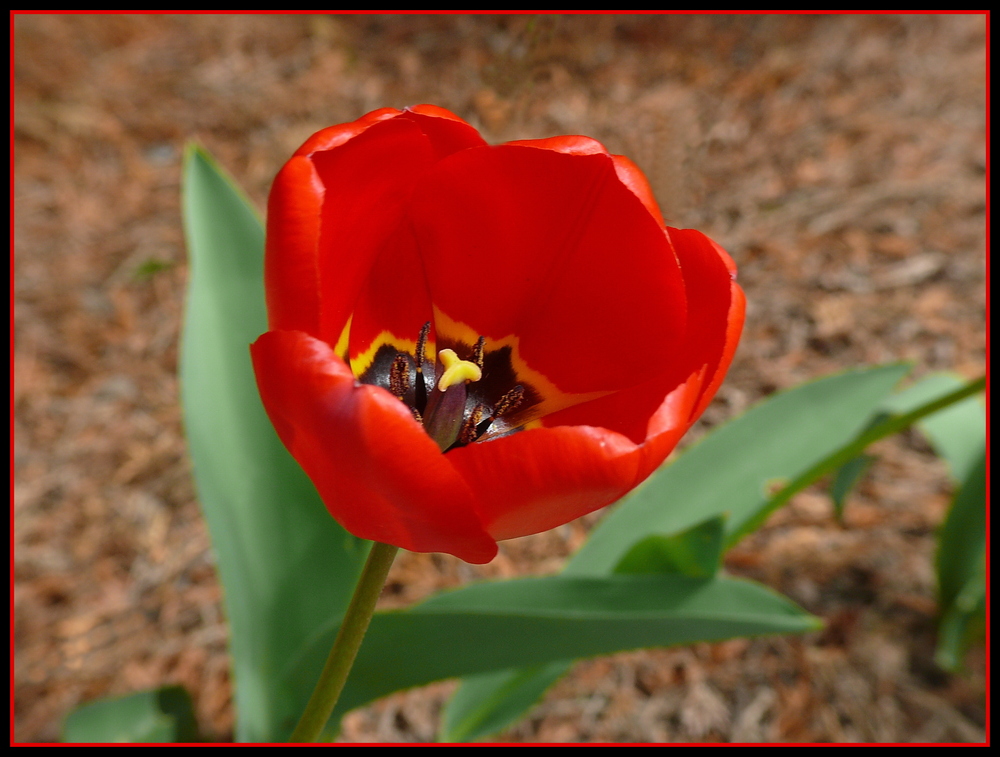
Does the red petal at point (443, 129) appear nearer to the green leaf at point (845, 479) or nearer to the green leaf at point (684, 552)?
the green leaf at point (684, 552)

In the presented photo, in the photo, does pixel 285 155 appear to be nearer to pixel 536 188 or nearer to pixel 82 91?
pixel 82 91

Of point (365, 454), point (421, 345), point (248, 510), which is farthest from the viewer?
point (248, 510)

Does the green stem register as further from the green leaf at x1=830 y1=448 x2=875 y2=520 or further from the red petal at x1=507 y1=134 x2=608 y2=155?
the green leaf at x1=830 y1=448 x2=875 y2=520

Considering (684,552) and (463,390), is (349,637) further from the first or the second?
(684,552)

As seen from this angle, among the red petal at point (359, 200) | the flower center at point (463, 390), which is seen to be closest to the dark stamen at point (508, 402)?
the flower center at point (463, 390)

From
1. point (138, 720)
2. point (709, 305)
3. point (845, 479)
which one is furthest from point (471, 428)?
point (845, 479)

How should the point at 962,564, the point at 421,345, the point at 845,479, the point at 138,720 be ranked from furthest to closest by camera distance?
the point at 962,564 → the point at 845,479 → the point at 138,720 → the point at 421,345
